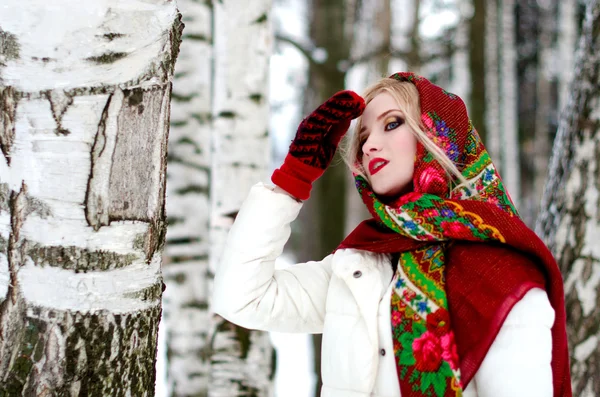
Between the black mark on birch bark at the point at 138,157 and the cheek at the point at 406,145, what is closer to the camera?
the black mark on birch bark at the point at 138,157

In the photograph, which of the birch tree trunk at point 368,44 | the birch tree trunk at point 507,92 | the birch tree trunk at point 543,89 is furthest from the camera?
the birch tree trunk at point 543,89

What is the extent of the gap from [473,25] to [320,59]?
6.73 ft

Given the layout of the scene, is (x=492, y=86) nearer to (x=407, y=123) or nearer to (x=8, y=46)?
(x=407, y=123)

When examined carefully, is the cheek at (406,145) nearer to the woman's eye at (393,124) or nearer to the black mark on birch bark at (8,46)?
the woman's eye at (393,124)

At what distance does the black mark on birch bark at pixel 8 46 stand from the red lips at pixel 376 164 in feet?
3.56

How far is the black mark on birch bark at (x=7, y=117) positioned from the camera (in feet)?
3.67

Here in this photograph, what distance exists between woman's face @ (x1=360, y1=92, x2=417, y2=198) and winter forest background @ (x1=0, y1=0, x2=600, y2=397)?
2.43ft

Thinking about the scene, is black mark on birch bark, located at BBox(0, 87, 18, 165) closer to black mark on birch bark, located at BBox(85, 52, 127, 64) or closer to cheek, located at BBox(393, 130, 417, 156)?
black mark on birch bark, located at BBox(85, 52, 127, 64)

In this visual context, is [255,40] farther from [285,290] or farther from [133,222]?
[133,222]

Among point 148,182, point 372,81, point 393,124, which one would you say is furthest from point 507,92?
point 148,182

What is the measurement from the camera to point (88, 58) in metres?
1.12

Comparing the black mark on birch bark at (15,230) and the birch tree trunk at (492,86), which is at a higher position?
the birch tree trunk at (492,86)

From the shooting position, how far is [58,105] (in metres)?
1.11

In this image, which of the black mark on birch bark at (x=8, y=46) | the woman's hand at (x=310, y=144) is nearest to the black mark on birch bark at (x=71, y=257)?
the black mark on birch bark at (x=8, y=46)
